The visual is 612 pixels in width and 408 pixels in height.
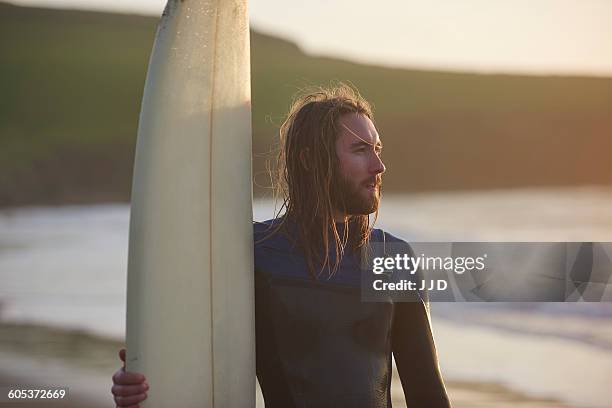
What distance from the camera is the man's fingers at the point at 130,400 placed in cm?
143

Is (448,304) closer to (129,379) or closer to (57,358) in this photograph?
(57,358)

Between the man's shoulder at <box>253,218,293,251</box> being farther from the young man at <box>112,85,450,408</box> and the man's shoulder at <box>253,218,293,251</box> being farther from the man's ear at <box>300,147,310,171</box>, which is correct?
the man's ear at <box>300,147,310,171</box>

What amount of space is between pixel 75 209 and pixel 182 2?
315 cm

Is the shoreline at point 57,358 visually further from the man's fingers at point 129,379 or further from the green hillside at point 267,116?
the man's fingers at point 129,379

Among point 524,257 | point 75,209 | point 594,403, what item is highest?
point 75,209

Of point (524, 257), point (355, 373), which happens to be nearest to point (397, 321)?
point (355, 373)

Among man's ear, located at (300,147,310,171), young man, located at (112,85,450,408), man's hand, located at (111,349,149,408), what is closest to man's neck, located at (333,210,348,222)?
young man, located at (112,85,450,408)

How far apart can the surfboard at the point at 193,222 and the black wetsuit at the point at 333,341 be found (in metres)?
0.05

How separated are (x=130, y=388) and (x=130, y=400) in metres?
0.02

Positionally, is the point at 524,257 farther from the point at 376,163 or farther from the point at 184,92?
the point at 184,92

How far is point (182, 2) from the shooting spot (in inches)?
58.8

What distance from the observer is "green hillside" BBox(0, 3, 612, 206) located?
3580 millimetres

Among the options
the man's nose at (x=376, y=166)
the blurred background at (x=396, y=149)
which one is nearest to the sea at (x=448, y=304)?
the blurred background at (x=396, y=149)

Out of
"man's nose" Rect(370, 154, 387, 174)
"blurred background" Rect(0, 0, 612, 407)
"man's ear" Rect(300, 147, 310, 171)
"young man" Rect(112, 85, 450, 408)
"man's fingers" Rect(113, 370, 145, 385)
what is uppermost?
"blurred background" Rect(0, 0, 612, 407)
